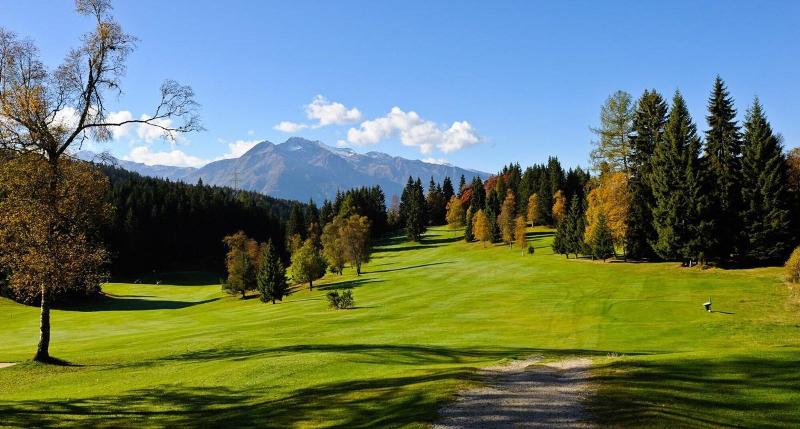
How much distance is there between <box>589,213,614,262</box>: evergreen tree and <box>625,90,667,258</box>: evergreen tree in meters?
2.32

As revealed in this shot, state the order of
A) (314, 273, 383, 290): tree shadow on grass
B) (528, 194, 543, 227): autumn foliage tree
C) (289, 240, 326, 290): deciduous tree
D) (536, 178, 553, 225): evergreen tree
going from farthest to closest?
(528, 194, 543, 227): autumn foliage tree, (536, 178, 553, 225): evergreen tree, (289, 240, 326, 290): deciduous tree, (314, 273, 383, 290): tree shadow on grass

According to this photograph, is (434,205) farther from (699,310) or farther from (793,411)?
(793,411)

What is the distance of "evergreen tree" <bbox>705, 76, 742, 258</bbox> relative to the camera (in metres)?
52.4

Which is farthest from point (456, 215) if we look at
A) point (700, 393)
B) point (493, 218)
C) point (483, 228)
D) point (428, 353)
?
point (700, 393)

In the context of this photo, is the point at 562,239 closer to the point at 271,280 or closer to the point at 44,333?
the point at 271,280

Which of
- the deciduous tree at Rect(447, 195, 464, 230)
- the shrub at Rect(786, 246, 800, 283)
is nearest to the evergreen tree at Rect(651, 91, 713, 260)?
the shrub at Rect(786, 246, 800, 283)

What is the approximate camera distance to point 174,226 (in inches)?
5453

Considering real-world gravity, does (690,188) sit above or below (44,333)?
above

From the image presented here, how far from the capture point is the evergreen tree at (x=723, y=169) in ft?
172

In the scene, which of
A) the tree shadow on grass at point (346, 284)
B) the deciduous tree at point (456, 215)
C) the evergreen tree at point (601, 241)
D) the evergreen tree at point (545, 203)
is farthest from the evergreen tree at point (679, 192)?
the deciduous tree at point (456, 215)

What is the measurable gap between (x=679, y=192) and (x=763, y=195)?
7.83 meters

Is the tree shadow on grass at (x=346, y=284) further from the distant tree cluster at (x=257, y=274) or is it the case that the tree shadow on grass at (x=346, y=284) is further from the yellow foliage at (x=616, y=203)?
the yellow foliage at (x=616, y=203)

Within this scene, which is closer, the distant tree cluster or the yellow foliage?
the yellow foliage

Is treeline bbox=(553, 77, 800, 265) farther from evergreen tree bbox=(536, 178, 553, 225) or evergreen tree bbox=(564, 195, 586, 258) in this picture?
evergreen tree bbox=(536, 178, 553, 225)
